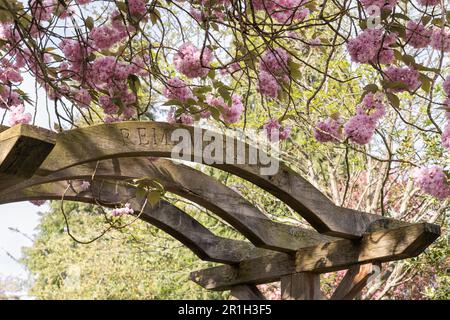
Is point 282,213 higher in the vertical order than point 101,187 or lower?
higher

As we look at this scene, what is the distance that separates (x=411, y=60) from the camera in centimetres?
274

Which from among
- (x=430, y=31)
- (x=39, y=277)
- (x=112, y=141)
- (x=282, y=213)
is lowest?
(x=112, y=141)

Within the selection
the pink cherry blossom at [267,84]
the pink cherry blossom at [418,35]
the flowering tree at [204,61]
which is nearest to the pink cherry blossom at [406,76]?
the flowering tree at [204,61]

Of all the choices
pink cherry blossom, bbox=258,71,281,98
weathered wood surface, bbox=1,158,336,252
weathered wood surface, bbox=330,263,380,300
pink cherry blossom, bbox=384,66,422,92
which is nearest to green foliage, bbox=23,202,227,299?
weathered wood surface, bbox=1,158,336,252

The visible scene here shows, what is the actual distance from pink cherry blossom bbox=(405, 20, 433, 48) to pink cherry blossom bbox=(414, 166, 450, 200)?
1.86ft

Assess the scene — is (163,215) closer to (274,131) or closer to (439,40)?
(274,131)

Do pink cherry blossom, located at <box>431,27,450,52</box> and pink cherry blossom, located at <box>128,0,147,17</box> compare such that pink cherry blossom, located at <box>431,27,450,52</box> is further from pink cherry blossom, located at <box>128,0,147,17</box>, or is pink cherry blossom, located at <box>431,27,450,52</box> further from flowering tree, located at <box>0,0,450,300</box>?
pink cherry blossom, located at <box>128,0,147,17</box>

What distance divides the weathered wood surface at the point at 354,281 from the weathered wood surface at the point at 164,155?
216 mm

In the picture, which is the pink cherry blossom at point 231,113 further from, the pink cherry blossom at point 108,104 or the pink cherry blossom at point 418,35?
the pink cherry blossom at point 418,35

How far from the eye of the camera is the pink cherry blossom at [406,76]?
9.08 feet

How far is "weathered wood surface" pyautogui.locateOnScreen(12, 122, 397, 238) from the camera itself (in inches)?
104

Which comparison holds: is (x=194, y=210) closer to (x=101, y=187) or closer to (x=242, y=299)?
(x=242, y=299)
